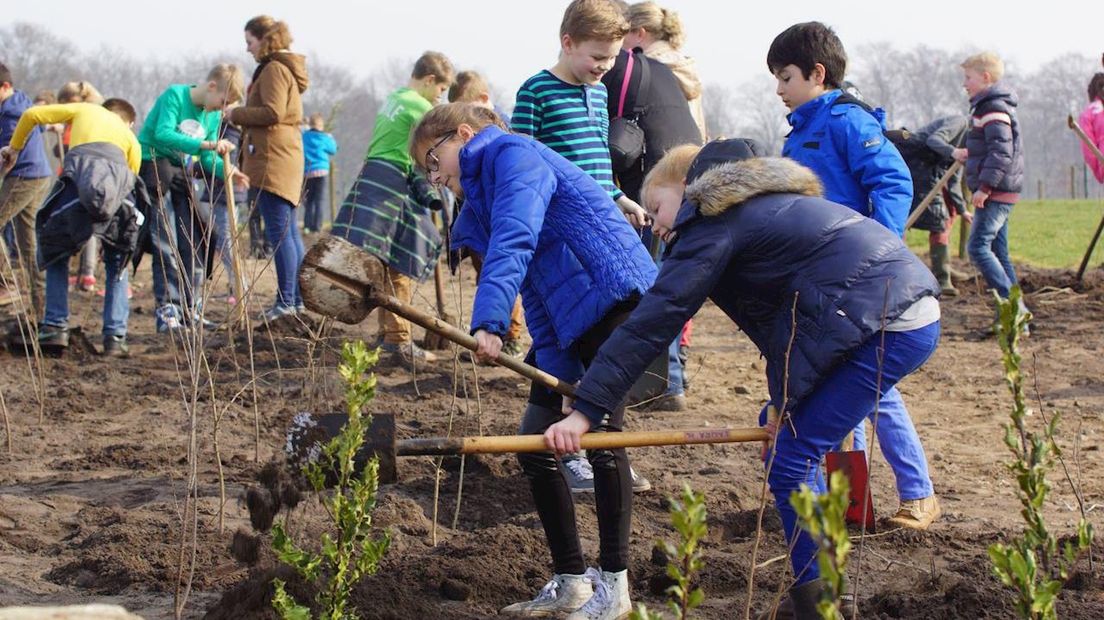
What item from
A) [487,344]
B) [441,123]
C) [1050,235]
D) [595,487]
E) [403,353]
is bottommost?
[595,487]

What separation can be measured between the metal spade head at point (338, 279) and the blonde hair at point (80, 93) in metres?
6.17

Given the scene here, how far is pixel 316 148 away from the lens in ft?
56.4

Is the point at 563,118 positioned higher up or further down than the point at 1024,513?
higher up

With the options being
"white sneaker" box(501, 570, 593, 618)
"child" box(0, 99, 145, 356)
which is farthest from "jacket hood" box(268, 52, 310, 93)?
"white sneaker" box(501, 570, 593, 618)

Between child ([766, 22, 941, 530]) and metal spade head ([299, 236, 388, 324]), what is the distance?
1718 mm

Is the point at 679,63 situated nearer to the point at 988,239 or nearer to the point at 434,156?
the point at 434,156

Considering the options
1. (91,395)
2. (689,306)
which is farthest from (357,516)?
(91,395)

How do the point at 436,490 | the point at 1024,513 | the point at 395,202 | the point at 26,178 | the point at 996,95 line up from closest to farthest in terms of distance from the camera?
1. the point at 1024,513
2. the point at 436,490
3. the point at 395,202
4. the point at 996,95
5. the point at 26,178

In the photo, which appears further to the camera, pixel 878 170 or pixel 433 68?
pixel 433 68


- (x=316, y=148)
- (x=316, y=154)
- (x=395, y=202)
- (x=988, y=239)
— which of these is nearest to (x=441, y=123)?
(x=395, y=202)

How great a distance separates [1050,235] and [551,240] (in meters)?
15.8

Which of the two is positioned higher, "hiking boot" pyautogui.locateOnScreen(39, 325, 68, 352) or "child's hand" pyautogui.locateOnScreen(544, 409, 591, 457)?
"hiking boot" pyautogui.locateOnScreen(39, 325, 68, 352)

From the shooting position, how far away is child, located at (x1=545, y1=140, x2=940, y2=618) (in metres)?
3.07

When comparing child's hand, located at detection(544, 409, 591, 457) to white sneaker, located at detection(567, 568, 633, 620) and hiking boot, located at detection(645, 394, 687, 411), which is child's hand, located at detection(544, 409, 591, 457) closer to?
white sneaker, located at detection(567, 568, 633, 620)
